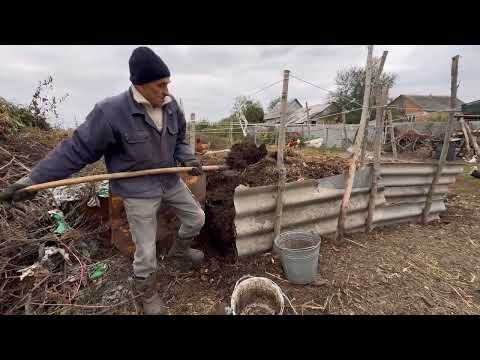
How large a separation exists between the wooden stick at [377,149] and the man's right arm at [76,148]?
336cm

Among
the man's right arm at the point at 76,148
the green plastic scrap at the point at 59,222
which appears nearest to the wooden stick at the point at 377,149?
the man's right arm at the point at 76,148

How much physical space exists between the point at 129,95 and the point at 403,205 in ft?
14.3

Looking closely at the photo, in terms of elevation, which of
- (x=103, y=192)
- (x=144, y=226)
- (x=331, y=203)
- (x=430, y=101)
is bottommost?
(x=331, y=203)

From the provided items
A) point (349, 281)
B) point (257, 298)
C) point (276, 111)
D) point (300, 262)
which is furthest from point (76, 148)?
point (276, 111)

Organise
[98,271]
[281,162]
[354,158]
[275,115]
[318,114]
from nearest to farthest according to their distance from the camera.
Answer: [98,271], [281,162], [354,158], [275,115], [318,114]

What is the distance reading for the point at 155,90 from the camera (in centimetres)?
235

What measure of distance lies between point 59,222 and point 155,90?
7.35ft

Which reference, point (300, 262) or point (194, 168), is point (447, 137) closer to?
point (300, 262)

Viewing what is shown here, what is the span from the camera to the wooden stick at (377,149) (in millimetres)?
3812

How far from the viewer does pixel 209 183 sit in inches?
156

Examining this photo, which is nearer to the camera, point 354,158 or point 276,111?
point 354,158

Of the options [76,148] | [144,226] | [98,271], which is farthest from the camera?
[98,271]
